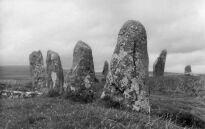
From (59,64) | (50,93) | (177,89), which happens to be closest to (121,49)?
(50,93)

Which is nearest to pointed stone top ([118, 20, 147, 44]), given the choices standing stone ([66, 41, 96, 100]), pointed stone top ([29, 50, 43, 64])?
standing stone ([66, 41, 96, 100])

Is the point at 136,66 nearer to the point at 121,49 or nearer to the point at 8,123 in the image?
the point at 121,49

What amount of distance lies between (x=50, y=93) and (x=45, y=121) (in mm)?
18832

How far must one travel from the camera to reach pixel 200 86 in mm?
59250

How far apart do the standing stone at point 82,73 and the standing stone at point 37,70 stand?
18.8 meters

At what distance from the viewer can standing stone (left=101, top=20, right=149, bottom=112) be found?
23906 millimetres

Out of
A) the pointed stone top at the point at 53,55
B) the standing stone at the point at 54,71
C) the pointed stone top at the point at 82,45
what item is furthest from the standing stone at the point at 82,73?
the pointed stone top at the point at 53,55

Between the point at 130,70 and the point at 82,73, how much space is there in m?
5.83

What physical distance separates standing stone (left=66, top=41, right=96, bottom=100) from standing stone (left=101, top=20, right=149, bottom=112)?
13.3 feet

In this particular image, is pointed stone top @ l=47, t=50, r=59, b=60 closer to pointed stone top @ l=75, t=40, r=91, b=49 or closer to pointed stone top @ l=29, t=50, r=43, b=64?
pointed stone top @ l=75, t=40, r=91, b=49

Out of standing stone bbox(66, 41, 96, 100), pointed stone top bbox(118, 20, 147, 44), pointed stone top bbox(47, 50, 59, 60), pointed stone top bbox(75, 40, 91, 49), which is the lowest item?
standing stone bbox(66, 41, 96, 100)

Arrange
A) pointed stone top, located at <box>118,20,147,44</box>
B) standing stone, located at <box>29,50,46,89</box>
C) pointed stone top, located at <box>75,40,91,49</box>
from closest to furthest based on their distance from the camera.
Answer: pointed stone top, located at <box>118,20,147,44</box> → pointed stone top, located at <box>75,40,91,49</box> → standing stone, located at <box>29,50,46,89</box>

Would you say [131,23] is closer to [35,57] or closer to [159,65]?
[35,57]

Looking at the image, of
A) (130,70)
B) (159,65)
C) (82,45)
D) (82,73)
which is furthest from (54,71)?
(159,65)
